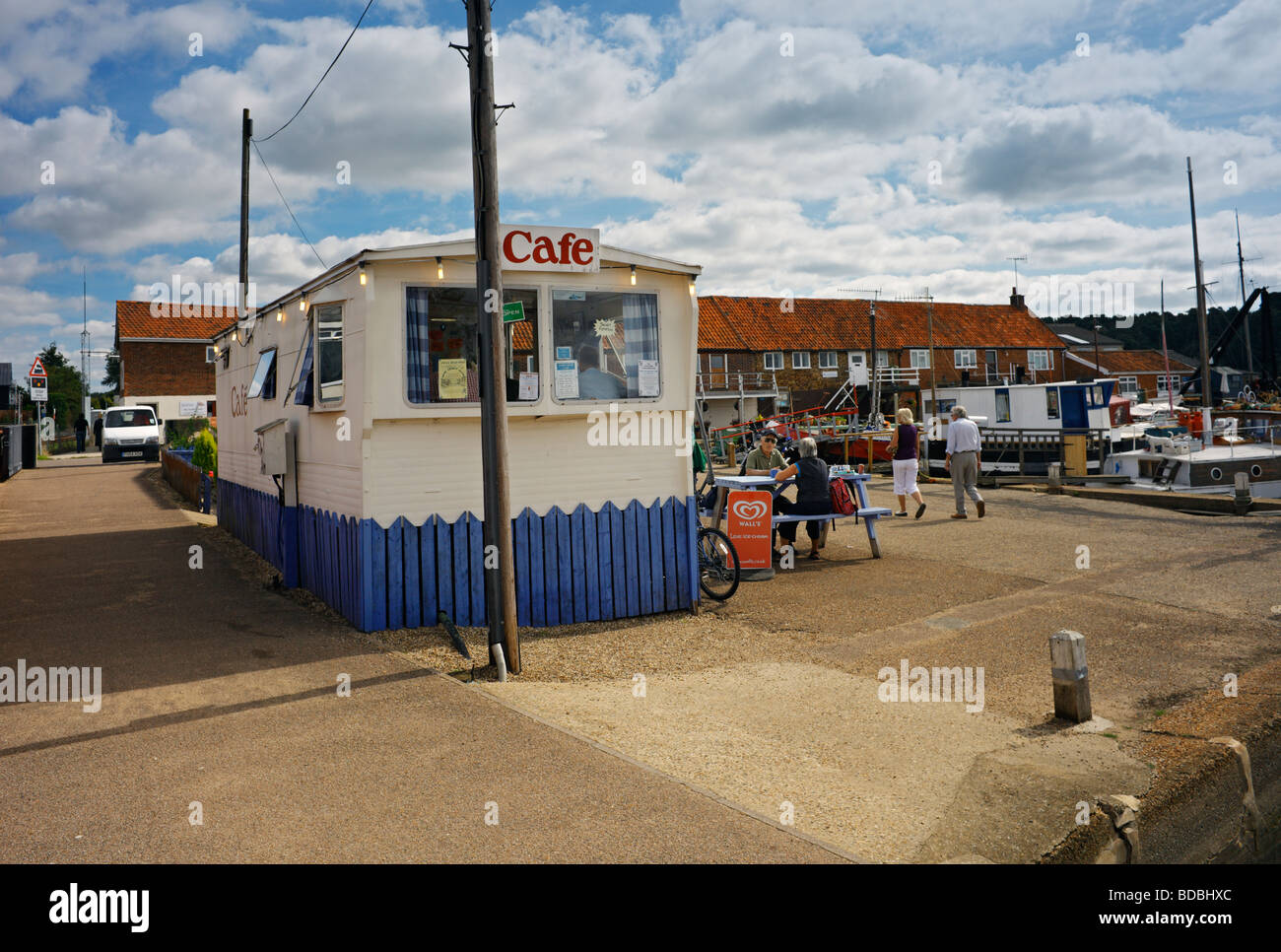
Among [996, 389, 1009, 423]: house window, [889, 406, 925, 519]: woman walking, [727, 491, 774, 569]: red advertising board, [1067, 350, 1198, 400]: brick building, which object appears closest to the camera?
[727, 491, 774, 569]: red advertising board

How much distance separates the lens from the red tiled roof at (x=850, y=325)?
201 feet

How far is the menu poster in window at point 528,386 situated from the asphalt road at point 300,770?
259cm

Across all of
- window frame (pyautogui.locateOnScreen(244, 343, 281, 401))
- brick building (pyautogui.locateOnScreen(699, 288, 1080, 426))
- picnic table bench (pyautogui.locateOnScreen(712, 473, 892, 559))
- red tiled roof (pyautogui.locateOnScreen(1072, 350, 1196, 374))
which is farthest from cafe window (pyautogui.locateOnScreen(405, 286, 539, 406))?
red tiled roof (pyautogui.locateOnScreen(1072, 350, 1196, 374))

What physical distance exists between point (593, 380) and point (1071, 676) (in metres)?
4.85

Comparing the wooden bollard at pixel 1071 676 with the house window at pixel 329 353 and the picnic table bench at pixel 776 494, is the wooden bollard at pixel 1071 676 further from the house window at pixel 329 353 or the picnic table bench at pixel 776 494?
the house window at pixel 329 353

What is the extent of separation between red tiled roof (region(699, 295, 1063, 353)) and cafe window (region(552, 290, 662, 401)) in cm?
4939

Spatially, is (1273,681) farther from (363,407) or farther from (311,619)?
(311,619)

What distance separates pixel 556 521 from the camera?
8789mm

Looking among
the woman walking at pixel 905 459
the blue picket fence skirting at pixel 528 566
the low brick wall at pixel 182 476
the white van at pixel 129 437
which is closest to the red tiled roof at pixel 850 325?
the white van at pixel 129 437

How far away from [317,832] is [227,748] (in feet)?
4.68

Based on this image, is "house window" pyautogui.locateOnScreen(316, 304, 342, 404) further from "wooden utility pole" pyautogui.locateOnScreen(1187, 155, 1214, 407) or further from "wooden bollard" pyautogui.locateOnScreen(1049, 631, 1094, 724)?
"wooden utility pole" pyautogui.locateOnScreen(1187, 155, 1214, 407)

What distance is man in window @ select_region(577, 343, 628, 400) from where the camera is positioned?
8852mm
